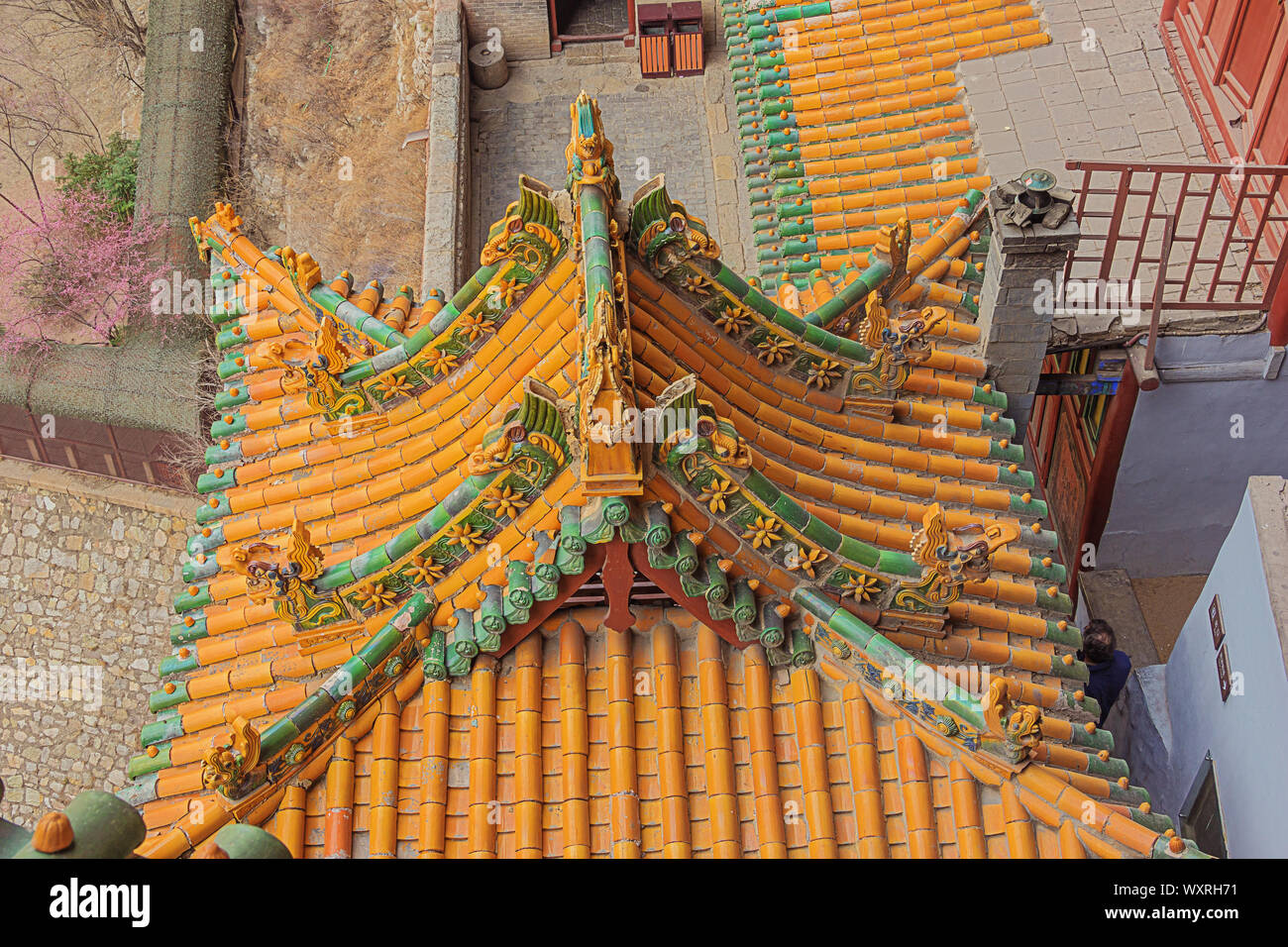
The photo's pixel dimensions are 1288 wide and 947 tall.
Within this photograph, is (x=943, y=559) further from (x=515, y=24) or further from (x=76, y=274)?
(x=515, y=24)

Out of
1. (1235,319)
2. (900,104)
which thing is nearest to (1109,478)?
(1235,319)

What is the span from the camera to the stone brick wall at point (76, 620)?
3012 cm

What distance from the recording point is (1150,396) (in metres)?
20.7

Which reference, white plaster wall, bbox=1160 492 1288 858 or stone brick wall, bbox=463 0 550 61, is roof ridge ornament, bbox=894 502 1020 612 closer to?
white plaster wall, bbox=1160 492 1288 858

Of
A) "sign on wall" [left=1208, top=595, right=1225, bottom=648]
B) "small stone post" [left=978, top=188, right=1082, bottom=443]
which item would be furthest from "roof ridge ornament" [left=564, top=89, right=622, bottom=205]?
"sign on wall" [left=1208, top=595, right=1225, bottom=648]

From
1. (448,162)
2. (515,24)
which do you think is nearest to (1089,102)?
(448,162)

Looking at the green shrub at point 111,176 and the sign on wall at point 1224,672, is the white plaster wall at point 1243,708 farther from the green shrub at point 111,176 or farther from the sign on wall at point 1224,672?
the green shrub at point 111,176

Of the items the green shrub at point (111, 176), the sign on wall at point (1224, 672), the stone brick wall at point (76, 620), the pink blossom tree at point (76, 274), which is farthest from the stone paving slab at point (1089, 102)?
the green shrub at point (111, 176)

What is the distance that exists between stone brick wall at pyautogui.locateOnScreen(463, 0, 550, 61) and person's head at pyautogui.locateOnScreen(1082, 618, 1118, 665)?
94.3ft

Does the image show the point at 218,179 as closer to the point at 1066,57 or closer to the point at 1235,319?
the point at 1066,57

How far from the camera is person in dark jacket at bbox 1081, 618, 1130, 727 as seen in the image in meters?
19.4

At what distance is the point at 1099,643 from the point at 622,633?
29.7ft

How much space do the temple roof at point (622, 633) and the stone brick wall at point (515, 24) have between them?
1131 inches

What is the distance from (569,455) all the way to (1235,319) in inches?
484
